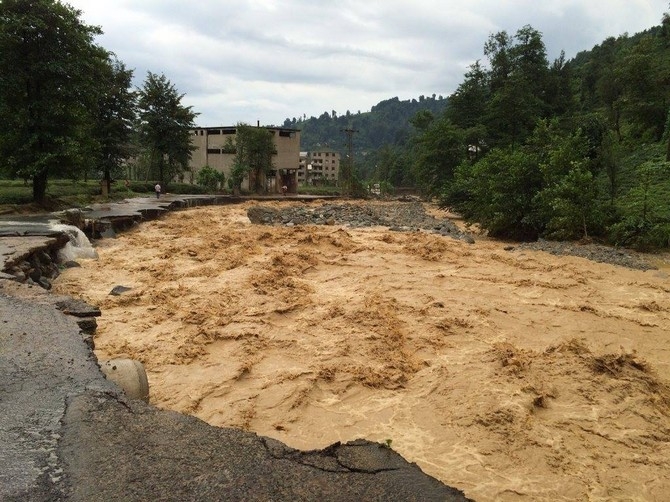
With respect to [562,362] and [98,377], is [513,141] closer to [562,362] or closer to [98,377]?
[562,362]

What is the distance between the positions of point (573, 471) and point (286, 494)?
3011mm

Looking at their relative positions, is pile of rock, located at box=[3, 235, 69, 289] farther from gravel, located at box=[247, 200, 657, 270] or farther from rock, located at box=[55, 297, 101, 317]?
gravel, located at box=[247, 200, 657, 270]

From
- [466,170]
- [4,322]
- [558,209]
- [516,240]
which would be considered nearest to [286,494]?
[4,322]

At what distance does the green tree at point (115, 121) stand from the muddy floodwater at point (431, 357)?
18.1m

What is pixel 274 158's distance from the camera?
52250 millimetres

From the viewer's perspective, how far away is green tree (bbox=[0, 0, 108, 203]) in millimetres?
18172

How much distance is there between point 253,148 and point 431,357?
137ft

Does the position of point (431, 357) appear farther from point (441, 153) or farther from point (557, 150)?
point (441, 153)

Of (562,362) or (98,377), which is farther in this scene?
(562,362)

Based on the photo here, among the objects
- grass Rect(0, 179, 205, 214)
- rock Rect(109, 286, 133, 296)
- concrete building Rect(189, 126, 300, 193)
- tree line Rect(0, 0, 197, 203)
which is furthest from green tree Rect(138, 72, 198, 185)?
rock Rect(109, 286, 133, 296)

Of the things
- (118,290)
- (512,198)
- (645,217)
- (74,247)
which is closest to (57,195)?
(74,247)

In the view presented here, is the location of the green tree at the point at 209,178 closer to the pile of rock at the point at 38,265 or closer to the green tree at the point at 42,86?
the green tree at the point at 42,86

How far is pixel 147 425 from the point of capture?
3.76 m

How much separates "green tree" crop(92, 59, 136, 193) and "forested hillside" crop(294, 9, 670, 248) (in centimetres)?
2016
